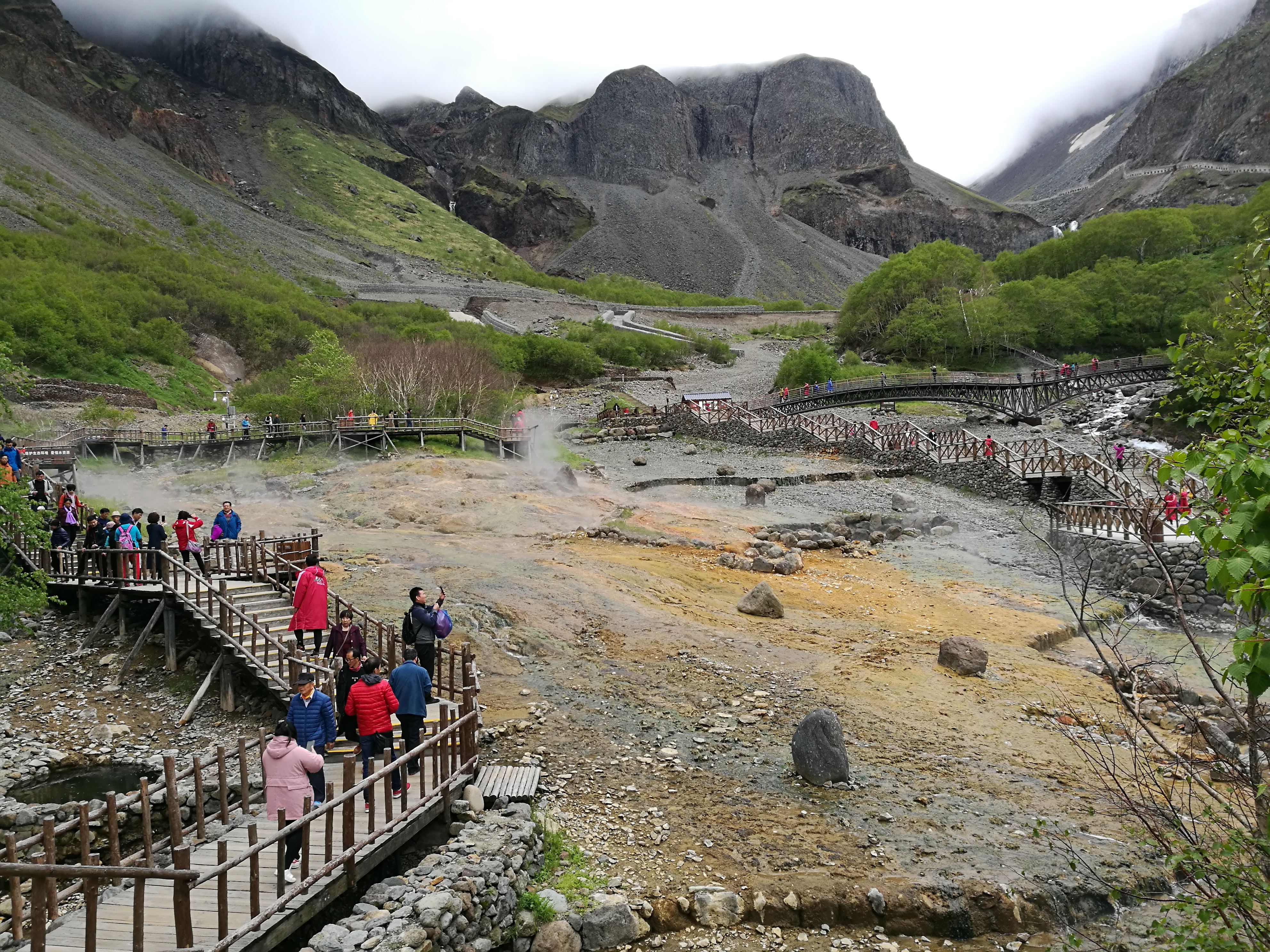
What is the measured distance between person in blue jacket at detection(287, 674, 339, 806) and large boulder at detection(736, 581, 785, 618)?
35.6 ft

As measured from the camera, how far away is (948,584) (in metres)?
22.1

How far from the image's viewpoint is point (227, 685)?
1266 cm

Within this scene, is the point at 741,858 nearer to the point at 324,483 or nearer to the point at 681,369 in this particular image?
the point at 324,483

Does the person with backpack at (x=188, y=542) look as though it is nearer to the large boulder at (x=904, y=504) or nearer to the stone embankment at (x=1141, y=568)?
the stone embankment at (x=1141, y=568)

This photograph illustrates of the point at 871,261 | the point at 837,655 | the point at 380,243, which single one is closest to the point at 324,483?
the point at 837,655

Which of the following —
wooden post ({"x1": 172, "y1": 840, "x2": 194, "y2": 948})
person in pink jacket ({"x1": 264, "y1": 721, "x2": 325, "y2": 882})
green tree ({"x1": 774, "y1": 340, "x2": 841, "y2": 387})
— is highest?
green tree ({"x1": 774, "y1": 340, "x2": 841, "y2": 387})

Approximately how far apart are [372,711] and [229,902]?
2.26 meters

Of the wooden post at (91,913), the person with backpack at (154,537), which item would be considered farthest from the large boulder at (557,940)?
the person with backpack at (154,537)

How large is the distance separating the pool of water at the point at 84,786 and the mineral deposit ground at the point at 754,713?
0.60 m

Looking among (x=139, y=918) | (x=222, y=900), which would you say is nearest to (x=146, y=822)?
(x=139, y=918)

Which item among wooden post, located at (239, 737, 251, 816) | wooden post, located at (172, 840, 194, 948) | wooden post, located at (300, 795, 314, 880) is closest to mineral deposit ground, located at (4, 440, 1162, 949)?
wooden post, located at (300, 795, 314, 880)

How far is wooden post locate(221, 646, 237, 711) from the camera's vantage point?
12641 millimetres

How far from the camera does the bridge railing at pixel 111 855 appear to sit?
579 centimetres

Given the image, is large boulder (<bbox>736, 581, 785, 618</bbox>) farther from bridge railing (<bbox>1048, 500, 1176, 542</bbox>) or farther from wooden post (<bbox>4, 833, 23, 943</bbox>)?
wooden post (<bbox>4, 833, 23, 943</bbox>)
